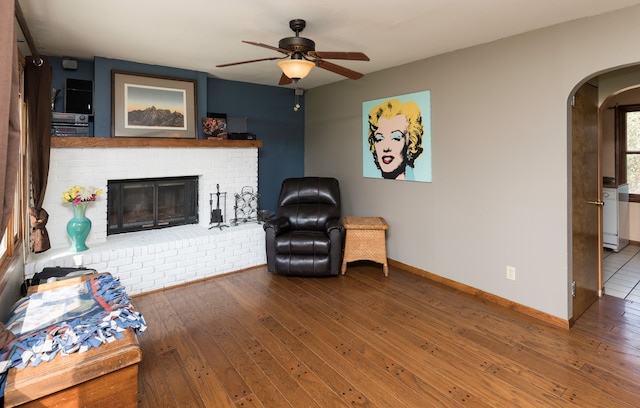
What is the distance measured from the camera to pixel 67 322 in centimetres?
179

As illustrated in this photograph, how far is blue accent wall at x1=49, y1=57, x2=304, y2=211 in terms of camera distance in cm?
376

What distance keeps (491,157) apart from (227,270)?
3083mm

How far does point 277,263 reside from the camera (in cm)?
397

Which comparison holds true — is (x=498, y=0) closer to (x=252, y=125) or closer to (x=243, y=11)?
(x=243, y=11)

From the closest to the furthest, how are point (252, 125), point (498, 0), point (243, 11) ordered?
point (498, 0) → point (243, 11) → point (252, 125)

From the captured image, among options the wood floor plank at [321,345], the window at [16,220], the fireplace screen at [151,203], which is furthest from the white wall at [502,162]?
the window at [16,220]

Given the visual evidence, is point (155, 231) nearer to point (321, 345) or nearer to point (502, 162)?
point (321, 345)

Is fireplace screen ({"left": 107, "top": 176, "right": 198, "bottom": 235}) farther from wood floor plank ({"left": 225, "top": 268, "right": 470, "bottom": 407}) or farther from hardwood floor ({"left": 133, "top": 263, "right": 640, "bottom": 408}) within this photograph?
wood floor plank ({"left": 225, "top": 268, "right": 470, "bottom": 407})

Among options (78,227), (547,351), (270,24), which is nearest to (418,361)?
(547,351)

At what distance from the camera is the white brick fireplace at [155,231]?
3467 mm

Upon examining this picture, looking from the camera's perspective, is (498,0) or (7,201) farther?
(498,0)

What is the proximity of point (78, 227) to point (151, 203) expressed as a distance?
38.7 inches

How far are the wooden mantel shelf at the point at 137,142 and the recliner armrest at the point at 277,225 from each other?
1.14m

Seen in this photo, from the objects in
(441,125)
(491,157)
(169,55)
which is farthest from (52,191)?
(491,157)
